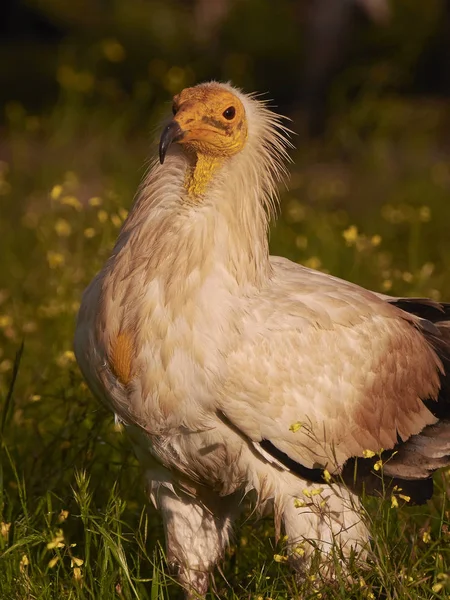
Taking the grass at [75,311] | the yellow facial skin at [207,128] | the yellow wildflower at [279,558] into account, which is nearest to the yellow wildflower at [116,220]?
the grass at [75,311]

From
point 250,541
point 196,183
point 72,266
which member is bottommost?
point 250,541

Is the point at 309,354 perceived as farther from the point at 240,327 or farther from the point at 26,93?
the point at 26,93

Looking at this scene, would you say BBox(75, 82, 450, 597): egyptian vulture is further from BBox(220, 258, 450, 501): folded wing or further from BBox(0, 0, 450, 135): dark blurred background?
BBox(0, 0, 450, 135): dark blurred background

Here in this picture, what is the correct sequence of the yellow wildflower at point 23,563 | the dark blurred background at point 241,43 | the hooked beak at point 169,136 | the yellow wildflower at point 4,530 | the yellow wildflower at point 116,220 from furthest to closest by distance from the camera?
the dark blurred background at point 241,43, the yellow wildflower at point 116,220, the yellow wildflower at point 4,530, the yellow wildflower at point 23,563, the hooked beak at point 169,136

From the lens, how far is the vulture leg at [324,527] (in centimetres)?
321

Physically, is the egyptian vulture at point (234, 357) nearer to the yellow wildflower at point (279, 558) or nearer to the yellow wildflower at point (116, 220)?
the yellow wildflower at point (279, 558)

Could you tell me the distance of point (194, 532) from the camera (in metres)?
3.57

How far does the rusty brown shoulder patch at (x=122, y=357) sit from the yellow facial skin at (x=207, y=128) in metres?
0.51

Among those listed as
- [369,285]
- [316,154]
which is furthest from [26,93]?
[369,285]

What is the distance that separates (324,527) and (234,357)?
25.2 inches

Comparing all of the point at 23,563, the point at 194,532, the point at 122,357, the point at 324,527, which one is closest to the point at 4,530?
the point at 23,563

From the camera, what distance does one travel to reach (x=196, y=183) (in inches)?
129

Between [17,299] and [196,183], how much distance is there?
295 centimetres

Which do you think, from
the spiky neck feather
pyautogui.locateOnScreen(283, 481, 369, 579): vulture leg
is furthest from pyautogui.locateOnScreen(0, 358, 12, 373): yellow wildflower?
pyautogui.locateOnScreen(283, 481, 369, 579): vulture leg
